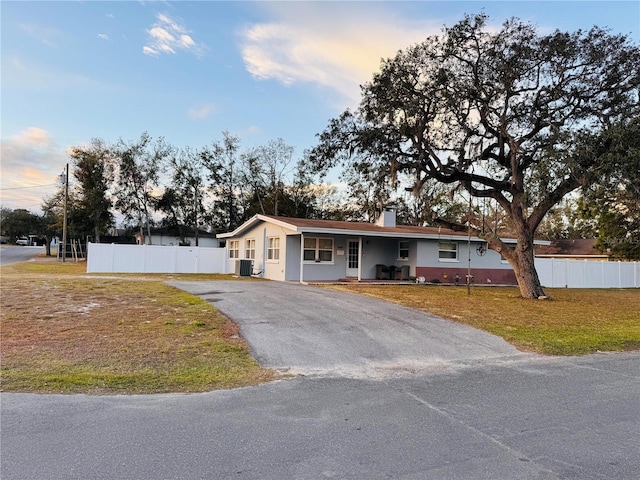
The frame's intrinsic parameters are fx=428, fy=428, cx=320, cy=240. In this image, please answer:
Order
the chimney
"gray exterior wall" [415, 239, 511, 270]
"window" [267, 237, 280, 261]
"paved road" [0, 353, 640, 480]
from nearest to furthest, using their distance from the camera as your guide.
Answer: "paved road" [0, 353, 640, 480] < "window" [267, 237, 280, 261] < "gray exterior wall" [415, 239, 511, 270] < the chimney

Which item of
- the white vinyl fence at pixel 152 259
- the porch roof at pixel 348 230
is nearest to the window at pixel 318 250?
the porch roof at pixel 348 230

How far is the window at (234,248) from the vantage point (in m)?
26.4

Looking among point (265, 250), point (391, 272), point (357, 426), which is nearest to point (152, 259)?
point (265, 250)

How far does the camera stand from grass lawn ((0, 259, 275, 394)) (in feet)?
17.5

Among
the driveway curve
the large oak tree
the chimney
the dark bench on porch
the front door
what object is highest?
the large oak tree

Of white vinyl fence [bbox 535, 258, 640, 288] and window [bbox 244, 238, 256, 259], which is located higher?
window [bbox 244, 238, 256, 259]

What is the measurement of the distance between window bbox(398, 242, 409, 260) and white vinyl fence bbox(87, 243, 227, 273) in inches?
450

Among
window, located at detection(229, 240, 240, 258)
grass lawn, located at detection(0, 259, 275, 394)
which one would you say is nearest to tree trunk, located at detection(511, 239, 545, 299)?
grass lawn, located at detection(0, 259, 275, 394)

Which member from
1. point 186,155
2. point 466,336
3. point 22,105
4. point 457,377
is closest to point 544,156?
point 466,336

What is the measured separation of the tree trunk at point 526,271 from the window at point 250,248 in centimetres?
1334

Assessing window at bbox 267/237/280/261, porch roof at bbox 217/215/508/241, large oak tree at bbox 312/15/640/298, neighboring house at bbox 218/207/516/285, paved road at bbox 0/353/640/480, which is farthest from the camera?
window at bbox 267/237/280/261

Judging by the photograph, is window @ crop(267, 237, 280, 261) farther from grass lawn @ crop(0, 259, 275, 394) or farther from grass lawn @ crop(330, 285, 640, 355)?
grass lawn @ crop(0, 259, 275, 394)

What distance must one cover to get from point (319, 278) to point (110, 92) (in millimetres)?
11209

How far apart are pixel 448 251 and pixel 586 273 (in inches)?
451
